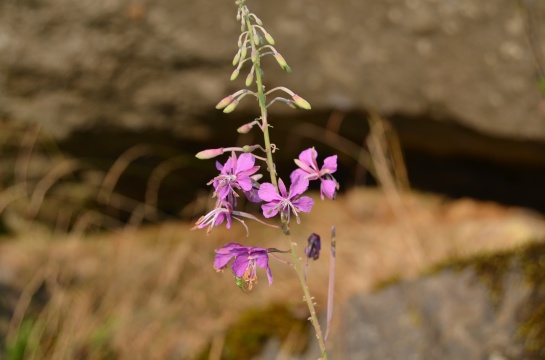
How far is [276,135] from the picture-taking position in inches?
156

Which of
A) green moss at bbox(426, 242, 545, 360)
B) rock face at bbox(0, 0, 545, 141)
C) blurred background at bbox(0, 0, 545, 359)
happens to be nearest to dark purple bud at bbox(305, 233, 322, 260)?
green moss at bbox(426, 242, 545, 360)

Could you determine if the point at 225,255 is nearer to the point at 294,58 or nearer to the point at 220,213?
the point at 220,213


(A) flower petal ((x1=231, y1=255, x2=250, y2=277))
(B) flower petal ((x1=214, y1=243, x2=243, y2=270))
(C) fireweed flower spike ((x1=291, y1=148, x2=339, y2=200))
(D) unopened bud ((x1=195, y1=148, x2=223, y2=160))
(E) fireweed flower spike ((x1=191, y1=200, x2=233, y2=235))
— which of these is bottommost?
(A) flower petal ((x1=231, y1=255, x2=250, y2=277))

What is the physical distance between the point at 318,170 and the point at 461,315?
1539 millimetres

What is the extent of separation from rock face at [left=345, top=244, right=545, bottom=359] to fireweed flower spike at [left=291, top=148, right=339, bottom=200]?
4.67 feet

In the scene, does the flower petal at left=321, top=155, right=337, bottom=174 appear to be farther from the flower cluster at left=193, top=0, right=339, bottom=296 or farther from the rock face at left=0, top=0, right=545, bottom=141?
the rock face at left=0, top=0, right=545, bottom=141

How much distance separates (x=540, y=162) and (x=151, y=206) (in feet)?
6.27

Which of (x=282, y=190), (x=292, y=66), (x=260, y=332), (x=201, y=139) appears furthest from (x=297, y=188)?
(x=201, y=139)

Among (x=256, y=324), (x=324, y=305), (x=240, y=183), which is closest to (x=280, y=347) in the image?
(x=256, y=324)

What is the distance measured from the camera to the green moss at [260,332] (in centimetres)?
290

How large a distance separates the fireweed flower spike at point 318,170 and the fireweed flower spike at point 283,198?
2 centimetres

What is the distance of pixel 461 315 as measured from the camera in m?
2.73

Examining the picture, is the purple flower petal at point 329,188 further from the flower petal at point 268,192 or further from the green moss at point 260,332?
the green moss at point 260,332

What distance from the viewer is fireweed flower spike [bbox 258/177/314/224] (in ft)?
4.36
